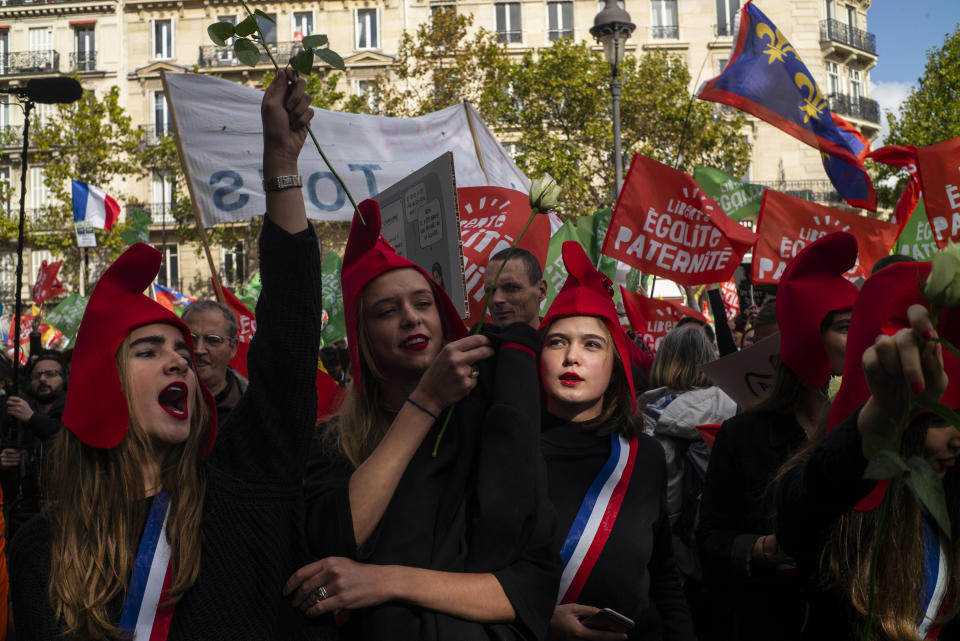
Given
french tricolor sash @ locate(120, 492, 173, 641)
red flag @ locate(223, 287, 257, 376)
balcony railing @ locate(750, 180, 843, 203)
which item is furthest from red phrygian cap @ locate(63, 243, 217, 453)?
balcony railing @ locate(750, 180, 843, 203)

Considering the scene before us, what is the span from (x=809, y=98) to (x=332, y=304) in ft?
19.5

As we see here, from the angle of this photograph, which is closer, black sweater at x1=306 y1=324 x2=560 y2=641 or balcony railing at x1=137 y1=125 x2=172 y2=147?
black sweater at x1=306 y1=324 x2=560 y2=641

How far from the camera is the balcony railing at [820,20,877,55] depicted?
4238cm

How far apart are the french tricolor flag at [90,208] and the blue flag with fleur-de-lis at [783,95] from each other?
46.8 ft

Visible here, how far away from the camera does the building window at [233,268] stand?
3922cm

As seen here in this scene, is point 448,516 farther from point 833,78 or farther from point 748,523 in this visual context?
point 833,78

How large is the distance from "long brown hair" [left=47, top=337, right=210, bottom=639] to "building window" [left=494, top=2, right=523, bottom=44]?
39.7 metres

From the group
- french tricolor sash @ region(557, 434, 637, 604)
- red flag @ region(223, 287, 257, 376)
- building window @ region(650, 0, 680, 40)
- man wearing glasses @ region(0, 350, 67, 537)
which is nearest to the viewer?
french tricolor sash @ region(557, 434, 637, 604)

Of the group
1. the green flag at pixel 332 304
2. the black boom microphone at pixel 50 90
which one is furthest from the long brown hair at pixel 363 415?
the green flag at pixel 332 304

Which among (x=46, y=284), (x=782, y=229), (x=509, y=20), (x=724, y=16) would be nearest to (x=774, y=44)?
(x=782, y=229)

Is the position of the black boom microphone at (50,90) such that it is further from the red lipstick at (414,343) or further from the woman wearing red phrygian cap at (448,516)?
the woman wearing red phrygian cap at (448,516)

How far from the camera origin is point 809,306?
2848 mm

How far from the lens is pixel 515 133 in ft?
106

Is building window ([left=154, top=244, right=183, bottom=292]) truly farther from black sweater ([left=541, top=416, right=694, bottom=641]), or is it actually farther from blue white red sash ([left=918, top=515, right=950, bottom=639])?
blue white red sash ([left=918, top=515, right=950, bottom=639])
